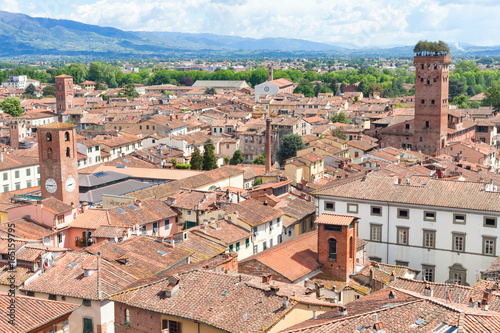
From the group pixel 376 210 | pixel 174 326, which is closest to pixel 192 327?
pixel 174 326

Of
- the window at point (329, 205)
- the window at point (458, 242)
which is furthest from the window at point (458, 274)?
the window at point (329, 205)

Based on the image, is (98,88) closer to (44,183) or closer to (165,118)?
(165,118)

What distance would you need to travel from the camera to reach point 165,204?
35.8 m

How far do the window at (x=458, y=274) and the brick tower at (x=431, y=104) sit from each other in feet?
129

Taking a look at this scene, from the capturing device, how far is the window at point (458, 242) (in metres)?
30.0

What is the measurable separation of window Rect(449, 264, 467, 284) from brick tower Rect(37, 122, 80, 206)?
22065mm

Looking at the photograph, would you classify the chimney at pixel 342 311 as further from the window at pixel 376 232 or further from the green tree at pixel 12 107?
the green tree at pixel 12 107

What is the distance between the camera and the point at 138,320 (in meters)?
18.4

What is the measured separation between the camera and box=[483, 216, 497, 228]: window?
29.3 meters

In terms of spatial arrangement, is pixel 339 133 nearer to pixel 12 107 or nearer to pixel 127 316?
pixel 127 316

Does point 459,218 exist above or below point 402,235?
above

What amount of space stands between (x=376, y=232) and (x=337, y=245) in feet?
23.9

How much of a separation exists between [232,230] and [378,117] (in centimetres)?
5229

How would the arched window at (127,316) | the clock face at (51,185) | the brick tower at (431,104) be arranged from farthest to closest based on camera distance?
the brick tower at (431,104) → the clock face at (51,185) → the arched window at (127,316)
